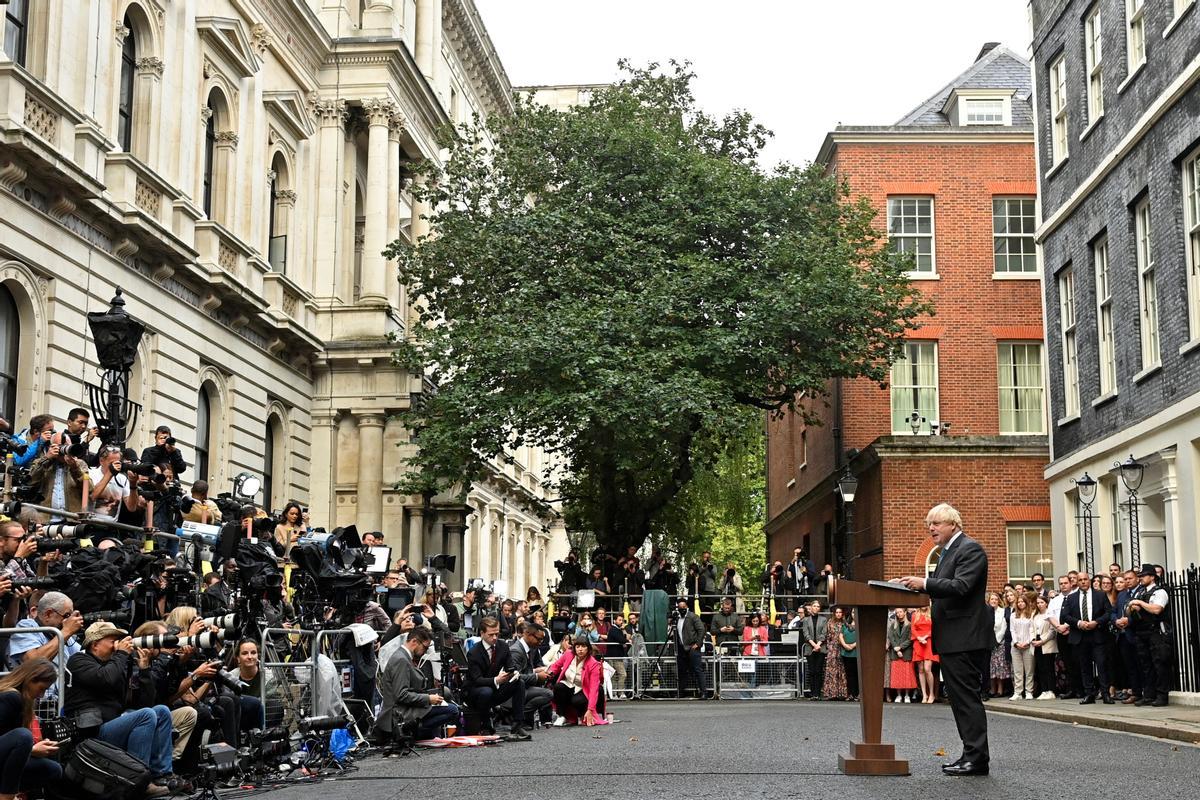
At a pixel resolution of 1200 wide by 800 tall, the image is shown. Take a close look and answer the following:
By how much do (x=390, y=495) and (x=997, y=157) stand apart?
59.2 feet

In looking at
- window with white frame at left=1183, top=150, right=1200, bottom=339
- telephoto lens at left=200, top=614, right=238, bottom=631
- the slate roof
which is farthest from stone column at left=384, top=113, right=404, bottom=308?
telephoto lens at left=200, top=614, right=238, bottom=631

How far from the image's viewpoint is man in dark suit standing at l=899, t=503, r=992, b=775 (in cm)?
1070

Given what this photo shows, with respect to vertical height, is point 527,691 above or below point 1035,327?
below

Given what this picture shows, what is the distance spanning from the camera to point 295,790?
38.5 ft

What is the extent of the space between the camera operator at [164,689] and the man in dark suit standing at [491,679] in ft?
20.6

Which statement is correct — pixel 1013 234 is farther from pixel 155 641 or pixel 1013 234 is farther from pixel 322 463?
pixel 155 641

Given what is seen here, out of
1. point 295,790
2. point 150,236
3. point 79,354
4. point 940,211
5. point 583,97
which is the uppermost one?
point 583,97

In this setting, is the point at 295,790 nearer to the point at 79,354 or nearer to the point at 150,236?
the point at 79,354

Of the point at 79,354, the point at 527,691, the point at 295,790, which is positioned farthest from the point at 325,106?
the point at 295,790

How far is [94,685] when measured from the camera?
10.7 m

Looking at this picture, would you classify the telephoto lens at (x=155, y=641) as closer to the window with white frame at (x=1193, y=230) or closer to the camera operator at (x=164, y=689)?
the camera operator at (x=164, y=689)

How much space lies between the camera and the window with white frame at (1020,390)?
37.7 metres

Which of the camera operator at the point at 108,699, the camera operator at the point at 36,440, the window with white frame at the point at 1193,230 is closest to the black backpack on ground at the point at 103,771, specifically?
the camera operator at the point at 108,699

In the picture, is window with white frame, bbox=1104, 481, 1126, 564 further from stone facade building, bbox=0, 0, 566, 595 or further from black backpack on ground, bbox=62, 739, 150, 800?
black backpack on ground, bbox=62, 739, 150, 800
